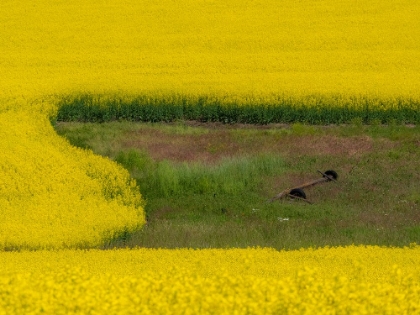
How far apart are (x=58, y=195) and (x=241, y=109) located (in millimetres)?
10975

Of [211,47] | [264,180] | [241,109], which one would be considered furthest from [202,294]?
[211,47]

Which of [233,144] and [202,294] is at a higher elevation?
[202,294]

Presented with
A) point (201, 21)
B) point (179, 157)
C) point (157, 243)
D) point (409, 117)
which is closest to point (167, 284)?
point (157, 243)

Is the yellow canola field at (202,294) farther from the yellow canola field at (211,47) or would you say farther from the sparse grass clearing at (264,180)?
the yellow canola field at (211,47)

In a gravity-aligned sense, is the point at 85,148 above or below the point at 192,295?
below

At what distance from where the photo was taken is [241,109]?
86.8ft

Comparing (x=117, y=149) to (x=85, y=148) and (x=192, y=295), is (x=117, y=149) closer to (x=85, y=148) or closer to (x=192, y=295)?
(x=85, y=148)

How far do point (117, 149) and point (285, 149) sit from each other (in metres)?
4.01

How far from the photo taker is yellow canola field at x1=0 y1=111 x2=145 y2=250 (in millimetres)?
14258

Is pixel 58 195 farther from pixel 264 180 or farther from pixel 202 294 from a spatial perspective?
pixel 202 294

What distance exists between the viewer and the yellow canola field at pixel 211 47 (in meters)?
27.9

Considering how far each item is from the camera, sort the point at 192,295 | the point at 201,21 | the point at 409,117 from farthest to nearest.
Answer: the point at 201,21
the point at 409,117
the point at 192,295

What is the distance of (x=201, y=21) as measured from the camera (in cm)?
3366

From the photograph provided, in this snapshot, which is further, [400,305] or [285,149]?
[285,149]
